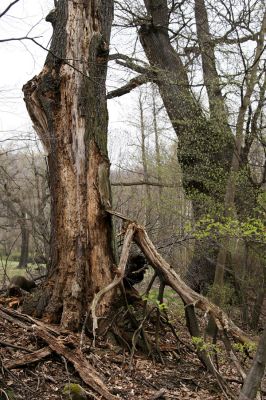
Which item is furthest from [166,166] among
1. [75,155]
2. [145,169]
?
[75,155]

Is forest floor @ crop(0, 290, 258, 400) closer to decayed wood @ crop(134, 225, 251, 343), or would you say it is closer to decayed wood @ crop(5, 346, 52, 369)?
decayed wood @ crop(5, 346, 52, 369)

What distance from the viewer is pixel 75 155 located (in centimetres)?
619

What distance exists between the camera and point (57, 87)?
6.29 meters

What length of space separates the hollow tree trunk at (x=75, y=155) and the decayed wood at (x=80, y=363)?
821 mm

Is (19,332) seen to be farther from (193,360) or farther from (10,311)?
(193,360)

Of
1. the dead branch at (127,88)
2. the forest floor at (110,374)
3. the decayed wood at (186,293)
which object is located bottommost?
the forest floor at (110,374)

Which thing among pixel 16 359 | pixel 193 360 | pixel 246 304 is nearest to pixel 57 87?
pixel 16 359

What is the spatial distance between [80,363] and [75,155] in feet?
8.70

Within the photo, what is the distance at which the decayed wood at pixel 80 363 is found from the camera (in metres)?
4.53

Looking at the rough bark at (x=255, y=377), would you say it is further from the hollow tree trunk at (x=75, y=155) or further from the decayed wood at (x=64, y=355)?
the hollow tree trunk at (x=75, y=155)

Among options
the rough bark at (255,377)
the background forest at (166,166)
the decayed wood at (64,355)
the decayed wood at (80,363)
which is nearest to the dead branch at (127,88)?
the background forest at (166,166)

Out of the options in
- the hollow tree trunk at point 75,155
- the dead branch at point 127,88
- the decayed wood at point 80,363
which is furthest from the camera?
the dead branch at point 127,88

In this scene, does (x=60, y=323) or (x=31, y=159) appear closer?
(x=60, y=323)

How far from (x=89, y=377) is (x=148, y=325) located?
2424 millimetres
